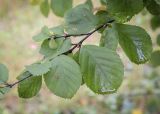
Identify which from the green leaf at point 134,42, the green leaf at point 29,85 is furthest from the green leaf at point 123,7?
the green leaf at point 29,85

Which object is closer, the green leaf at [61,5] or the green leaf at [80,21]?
the green leaf at [80,21]

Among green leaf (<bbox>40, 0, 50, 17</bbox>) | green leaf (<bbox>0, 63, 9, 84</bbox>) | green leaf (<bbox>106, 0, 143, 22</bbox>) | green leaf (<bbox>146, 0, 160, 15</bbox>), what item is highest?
green leaf (<bbox>106, 0, 143, 22</bbox>)

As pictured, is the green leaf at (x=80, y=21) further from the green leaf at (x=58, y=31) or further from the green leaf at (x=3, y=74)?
the green leaf at (x=3, y=74)

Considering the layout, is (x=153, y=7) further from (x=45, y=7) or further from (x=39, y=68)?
(x=45, y=7)

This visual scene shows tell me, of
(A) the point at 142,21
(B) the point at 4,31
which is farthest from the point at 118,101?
(B) the point at 4,31

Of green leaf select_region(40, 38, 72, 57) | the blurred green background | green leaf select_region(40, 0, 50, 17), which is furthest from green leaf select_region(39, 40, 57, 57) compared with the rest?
the blurred green background

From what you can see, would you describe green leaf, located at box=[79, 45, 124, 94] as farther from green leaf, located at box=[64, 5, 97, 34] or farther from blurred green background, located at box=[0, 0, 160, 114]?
blurred green background, located at box=[0, 0, 160, 114]

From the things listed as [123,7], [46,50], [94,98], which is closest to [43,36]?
[46,50]
